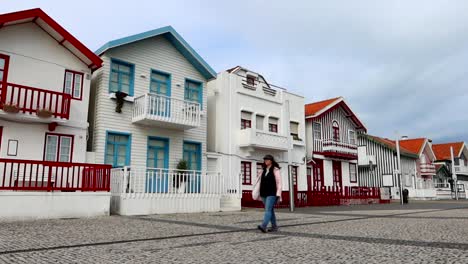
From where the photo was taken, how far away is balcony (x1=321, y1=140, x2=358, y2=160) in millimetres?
26609

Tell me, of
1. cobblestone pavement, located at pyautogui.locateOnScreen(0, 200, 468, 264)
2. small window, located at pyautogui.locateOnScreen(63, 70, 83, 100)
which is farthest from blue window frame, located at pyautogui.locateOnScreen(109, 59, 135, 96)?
cobblestone pavement, located at pyautogui.locateOnScreen(0, 200, 468, 264)

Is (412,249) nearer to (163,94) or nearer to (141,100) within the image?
(141,100)

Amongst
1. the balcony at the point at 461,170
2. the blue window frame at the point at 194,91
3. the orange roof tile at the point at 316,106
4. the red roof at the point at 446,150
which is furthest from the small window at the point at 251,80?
the balcony at the point at 461,170

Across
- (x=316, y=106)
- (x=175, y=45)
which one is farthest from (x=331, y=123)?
(x=175, y=45)

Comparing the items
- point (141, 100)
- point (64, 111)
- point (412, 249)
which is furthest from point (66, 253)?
point (141, 100)

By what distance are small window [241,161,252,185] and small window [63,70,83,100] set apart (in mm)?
9717

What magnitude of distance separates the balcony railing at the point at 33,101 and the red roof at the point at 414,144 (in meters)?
35.3

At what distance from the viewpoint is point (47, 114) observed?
43.3 ft

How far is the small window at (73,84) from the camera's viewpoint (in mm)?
14992

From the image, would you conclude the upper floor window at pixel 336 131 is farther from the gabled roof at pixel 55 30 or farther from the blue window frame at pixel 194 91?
the gabled roof at pixel 55 30

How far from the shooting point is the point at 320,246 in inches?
239

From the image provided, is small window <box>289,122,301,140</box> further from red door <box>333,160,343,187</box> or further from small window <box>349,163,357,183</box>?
small window <box>349,163,357,183</box>

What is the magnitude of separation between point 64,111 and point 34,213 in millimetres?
4403

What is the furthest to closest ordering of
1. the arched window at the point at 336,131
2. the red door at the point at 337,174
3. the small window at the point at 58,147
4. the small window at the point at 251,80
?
1. the arched window at the point at 336,131
2. the red door at the point at 337,174
3. the small window at the point at 251,80
4. the small window at the point at 58,147
